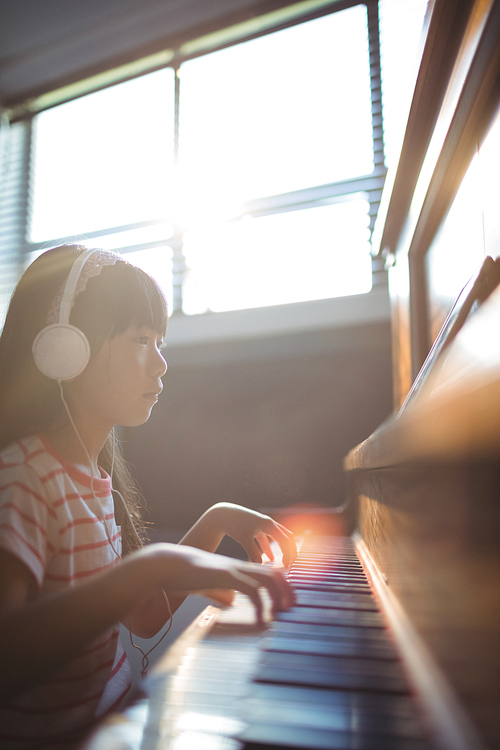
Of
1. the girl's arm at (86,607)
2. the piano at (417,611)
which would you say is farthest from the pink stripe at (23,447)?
the piano at (417,611)

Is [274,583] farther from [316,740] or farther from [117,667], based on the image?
[117,667]

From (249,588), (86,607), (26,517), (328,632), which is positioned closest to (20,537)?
(26,517)

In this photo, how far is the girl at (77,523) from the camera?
422 millimetres

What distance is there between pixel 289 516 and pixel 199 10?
129 inches

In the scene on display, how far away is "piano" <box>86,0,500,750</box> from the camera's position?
0.34 m

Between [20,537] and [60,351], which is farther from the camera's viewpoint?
[60,351]

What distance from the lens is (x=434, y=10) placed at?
2.35 ft

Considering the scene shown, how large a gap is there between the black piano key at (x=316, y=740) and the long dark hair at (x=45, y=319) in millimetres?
582

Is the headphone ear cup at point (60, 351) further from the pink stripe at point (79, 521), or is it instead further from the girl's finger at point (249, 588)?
the girl's finger at point (249, 588)

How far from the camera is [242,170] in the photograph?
293 centimetres

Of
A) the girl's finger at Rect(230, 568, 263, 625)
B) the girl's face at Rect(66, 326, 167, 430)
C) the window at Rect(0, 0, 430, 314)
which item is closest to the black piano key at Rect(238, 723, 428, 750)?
the girl's finger at Rect(230, 568, 263, 625)

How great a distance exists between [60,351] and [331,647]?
556mm

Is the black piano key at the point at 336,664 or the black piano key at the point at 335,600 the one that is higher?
the black piano key at the point at 336,664

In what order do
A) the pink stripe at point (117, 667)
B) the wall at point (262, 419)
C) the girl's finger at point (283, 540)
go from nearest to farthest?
the pink stripe at point (117, 667), the girl's finger at point (283, 540), the wall at point (262, 419)
